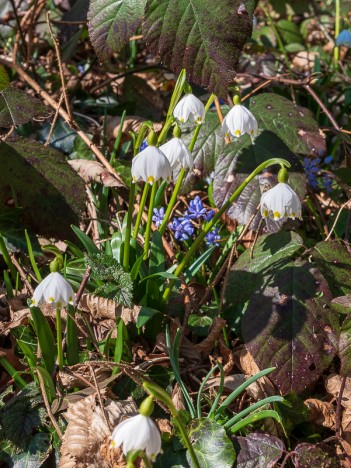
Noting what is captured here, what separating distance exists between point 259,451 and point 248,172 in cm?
82

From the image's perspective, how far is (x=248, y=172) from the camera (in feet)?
6.93

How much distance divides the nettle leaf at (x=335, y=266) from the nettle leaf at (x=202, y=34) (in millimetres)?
554

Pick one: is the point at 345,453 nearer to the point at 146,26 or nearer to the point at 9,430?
the point at 9,430

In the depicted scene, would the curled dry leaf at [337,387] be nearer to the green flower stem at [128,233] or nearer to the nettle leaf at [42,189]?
the green flower stem at [128,233]

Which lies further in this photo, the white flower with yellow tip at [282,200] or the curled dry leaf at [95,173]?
the curled dry leaf at [95,173]

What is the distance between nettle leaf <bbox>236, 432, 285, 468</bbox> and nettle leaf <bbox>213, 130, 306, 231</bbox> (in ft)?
2.08

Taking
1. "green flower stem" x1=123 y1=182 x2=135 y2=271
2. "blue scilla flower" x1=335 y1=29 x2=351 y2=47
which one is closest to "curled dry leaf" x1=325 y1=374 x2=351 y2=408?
"green flower stem" x1=123 y1=182 x2=135 y2=271

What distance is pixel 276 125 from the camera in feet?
7.26

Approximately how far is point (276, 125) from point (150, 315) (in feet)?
2.56

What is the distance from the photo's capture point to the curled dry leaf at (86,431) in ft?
5.31

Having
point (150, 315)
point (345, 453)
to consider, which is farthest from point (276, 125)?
point (345, 453)

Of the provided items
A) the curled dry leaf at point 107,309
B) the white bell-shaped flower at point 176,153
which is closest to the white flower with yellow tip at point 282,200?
the white bell-shaped flower at point 176,153

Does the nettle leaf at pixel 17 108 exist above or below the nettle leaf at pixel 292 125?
above

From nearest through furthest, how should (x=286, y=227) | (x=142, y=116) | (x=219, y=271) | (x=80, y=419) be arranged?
1. (x=80, y=419)
2. (x=219, y=271)
3. (x=286, y=227)
4. (x=142, y=116)
